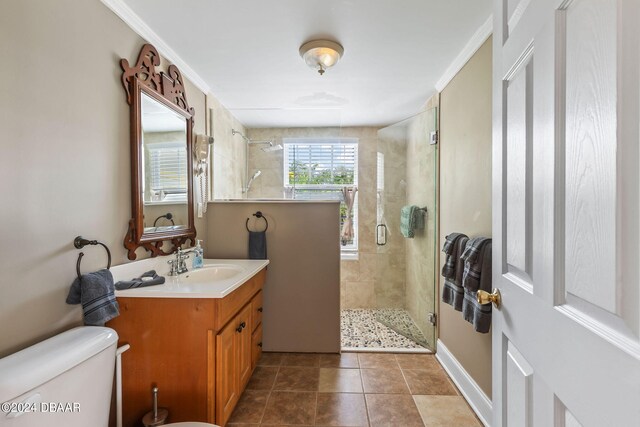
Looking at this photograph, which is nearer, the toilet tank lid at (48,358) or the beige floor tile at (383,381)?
the toilet tank lid at (48,358)

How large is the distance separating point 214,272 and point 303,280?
2.48ft

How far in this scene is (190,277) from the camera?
6.41ft

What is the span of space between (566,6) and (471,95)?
1.45 m

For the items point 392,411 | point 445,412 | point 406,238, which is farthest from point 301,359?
point 406,238

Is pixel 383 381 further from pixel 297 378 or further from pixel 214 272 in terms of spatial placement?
pixel 214 272

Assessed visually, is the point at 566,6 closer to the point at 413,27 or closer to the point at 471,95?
the point at 413,27

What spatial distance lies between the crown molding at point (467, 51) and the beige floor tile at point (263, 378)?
8.62 feet

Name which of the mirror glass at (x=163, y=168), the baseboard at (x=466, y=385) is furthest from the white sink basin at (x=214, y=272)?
the baseboard at (x=466, y=385)

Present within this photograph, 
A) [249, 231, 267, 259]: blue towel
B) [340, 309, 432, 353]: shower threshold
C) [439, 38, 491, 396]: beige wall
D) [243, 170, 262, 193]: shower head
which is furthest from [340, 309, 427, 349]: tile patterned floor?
[243, 170, 262, 193]: shower head

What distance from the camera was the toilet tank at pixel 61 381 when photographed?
0.82 metres

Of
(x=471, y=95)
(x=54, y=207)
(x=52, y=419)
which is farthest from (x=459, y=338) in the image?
(x=54, y=207)

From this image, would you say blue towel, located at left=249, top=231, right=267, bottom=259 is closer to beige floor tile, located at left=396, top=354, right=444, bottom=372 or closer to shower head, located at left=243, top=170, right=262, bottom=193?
shower head, located at left=243, top=170, right=262, bottom=193

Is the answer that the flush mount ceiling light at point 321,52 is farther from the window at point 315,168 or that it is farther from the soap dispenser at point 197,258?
the soap dispenser at point 197,258

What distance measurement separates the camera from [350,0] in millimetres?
1476
